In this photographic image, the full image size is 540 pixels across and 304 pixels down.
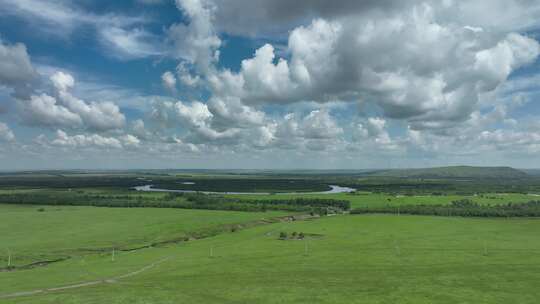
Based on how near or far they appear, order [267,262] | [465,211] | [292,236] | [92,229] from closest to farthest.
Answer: [267,262]
[292,236]
[92,229]
[465,211]

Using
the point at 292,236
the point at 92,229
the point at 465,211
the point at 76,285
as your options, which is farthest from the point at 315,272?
the point at 465,211

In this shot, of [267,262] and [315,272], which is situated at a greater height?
[315,272]

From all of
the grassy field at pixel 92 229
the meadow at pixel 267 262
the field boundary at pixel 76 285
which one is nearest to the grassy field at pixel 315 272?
the meadow at pixel 267 262

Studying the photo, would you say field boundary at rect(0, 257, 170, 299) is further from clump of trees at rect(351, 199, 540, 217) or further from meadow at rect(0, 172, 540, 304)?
clump of trees at rect(351, 199, 540, 217)

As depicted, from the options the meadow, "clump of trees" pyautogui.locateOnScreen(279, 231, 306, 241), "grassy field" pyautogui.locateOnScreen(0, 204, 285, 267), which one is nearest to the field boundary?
the meadow

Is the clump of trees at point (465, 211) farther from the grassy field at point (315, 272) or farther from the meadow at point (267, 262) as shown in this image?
the grassy field at point (315, 272)

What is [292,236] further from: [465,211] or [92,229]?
[465,211]
